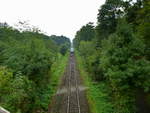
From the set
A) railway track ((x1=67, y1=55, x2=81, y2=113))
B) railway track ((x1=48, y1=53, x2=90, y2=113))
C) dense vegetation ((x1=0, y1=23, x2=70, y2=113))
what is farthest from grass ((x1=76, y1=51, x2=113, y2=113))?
dense vegetation ((x1=0, y1=23, x2=70, y2=113))

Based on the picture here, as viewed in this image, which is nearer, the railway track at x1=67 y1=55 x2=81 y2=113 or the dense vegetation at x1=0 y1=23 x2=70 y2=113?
the dense vegetation at x1=0 y1=23 x2=70 y2=113

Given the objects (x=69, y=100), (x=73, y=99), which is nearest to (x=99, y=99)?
(x=73, y=99)

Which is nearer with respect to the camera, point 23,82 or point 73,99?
point 23,82

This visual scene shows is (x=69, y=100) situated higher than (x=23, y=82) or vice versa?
(x=23, y=82)

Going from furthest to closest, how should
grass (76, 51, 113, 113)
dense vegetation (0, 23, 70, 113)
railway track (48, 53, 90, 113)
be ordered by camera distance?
railway track (48, 53, 90, 113) < grass (76, 51, 113, 113) < dense vegetation (0, 23, 70, 113)

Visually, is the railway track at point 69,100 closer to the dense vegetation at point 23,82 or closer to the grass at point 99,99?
the grass at point 99,99

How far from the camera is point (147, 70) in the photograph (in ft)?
49.7

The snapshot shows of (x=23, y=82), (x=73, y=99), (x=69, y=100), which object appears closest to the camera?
(x=23, y=82)

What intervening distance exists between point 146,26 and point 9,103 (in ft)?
47.6

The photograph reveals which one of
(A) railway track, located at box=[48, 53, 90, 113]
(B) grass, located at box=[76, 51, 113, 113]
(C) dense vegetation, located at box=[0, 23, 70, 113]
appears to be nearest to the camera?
(C) dense vegetation, located at box=[0, 23, 70, 113]

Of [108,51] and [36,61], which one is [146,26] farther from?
[36,61]

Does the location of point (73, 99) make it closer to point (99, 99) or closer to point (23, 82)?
point (99, 99)

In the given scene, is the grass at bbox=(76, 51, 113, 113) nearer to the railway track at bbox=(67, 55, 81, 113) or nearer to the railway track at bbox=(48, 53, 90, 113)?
the railway track at bbox=(48, 53, 90, 113)

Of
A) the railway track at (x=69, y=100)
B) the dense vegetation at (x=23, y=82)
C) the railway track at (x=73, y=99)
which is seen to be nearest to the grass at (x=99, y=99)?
the railway track at (x=69, y=100)
